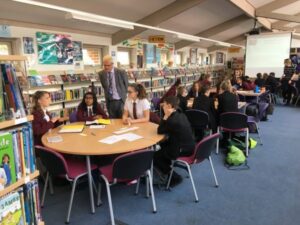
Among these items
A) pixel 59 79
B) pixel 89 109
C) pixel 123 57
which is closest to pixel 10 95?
pixel 89 109

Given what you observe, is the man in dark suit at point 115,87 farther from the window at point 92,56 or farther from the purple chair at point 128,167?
the purple chair at point 128,167

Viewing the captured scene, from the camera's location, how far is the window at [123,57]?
22.2ft

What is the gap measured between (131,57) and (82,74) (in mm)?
2242

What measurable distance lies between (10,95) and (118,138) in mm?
1485

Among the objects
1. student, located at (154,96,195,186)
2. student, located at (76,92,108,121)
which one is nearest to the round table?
student, located at (154,96,195,186)

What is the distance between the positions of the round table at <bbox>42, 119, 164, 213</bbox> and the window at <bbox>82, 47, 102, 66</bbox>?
9.89 feet

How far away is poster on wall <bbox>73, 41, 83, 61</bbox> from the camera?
512 centimetres

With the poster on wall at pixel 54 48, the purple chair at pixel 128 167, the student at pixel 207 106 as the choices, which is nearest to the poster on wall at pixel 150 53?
the poster on wall at pixel 54 48

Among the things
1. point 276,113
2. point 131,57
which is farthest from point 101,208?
point 276,113

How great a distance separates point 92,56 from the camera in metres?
5.95

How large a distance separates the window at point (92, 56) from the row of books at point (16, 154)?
4.57m

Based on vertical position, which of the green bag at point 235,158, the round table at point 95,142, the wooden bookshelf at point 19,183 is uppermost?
the wooden bookshelf at point 19,183

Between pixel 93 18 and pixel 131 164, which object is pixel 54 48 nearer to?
pixel 93 18

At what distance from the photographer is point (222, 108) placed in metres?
4.20
